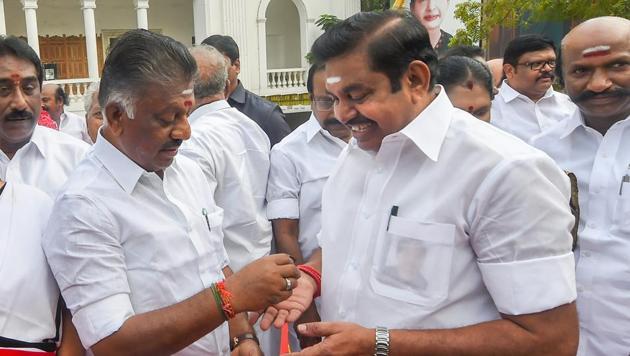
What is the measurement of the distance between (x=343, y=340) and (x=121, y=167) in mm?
869

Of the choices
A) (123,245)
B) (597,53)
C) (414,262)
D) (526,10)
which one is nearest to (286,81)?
(526,10)

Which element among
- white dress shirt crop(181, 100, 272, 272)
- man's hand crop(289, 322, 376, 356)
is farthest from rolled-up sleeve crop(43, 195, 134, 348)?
white dress shirt crop(181, 100, 272, 272)

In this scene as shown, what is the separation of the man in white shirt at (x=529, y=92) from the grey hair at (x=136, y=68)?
10.8 ft

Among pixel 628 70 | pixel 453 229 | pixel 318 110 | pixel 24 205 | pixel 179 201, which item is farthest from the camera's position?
pixel 318 110

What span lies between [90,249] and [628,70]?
195 centimetres

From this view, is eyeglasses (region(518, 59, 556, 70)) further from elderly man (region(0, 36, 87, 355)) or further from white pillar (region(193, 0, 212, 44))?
white pillar (region(193, 0, 212, 44))

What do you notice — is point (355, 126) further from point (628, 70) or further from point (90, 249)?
point (628, 70)

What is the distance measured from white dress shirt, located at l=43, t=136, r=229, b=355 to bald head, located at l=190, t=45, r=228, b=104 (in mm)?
1263

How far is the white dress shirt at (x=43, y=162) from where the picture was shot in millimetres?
2482

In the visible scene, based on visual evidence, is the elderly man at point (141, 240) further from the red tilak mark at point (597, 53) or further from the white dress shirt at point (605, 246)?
the red tilak mark at point (597, 53)

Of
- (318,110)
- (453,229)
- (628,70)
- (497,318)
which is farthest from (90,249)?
(628,70)

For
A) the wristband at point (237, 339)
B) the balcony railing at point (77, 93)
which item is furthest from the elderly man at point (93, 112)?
the balcony railing at point (77, 93)

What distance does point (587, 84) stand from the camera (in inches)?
91.0

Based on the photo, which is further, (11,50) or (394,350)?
(11,50)
